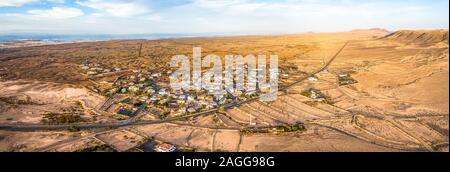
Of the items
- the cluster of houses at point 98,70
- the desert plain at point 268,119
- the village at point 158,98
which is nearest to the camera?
the desert plain at point 268,119

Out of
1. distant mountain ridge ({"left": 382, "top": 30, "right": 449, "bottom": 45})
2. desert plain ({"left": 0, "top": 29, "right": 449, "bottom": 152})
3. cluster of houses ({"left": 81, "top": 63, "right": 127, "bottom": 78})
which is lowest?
desert plain ({"left": 0, "top": 29, "right": 449, "bottom": 152})

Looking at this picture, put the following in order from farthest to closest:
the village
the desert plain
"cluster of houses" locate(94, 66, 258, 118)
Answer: "cluster of houses" locate(94, 66, 258, 118)
the village
the desert plain

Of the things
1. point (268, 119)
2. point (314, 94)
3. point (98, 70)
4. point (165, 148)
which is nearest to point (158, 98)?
point (268, 119)

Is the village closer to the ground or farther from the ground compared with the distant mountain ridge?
closer to the ground

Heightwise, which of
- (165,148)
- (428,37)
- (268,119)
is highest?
(428,37)

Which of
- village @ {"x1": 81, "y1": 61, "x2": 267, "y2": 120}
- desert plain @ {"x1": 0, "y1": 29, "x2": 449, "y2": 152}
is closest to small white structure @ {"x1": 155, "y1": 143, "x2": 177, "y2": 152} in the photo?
desert plain @ {"x1": 0, "y1": 29, "x2": 449, "y2": 152}

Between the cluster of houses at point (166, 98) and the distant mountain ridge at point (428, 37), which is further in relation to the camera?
the distant mountain ridge at point (428, 37)

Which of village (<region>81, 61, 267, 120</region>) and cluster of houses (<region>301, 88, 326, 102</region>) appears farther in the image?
cluster of houses (<region>301, 88, 326, 102</region>)

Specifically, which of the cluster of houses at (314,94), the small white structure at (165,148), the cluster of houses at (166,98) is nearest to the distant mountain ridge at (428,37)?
the cluster of houses at (314,94)

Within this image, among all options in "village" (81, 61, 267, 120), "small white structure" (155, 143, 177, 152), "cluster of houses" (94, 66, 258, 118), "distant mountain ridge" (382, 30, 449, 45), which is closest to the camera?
"small white structure" (155, 143, 177, 152)

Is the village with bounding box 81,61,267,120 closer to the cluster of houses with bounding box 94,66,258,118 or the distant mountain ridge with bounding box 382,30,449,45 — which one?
the cluster of houses with bounding box 94,66,258,118

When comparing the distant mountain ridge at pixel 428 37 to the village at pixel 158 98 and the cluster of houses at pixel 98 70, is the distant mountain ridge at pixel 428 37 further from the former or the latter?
the cluster of houses at pixel 98 70

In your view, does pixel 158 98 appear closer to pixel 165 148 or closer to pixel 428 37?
pixel 165 148
